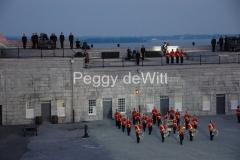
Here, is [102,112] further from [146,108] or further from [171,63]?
[171,63]

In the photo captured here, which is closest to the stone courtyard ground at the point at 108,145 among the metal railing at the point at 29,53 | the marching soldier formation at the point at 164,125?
the marching soldier formation at the point at 164,125

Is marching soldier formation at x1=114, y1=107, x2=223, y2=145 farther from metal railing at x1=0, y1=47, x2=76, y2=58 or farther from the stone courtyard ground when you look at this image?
metal railing at x1=0, y1=47, x2=76, y2=58

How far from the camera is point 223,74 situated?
1660 inches

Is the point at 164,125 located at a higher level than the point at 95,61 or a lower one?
lower

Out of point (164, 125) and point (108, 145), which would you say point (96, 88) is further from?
point (108, 145)

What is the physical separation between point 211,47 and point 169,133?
2315 centimetres

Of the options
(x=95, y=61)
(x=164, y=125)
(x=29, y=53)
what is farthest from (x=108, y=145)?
(x=95, y=61)

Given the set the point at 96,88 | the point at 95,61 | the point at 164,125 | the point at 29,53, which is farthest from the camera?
the point at 95,61

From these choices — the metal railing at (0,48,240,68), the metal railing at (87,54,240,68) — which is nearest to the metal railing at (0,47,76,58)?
the metal railing at (0,48,240,68)

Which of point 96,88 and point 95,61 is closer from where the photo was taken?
point 96,88

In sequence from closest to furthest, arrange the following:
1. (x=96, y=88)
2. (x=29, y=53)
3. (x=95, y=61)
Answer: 1. (x=96, y=88)
2. (x=29, y=53)
3. (x=95, y=61)

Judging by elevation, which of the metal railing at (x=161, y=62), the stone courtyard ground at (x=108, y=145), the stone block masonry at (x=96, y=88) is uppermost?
the metal railing at (x=161, y=62)

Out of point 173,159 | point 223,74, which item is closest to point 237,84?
point 223,74

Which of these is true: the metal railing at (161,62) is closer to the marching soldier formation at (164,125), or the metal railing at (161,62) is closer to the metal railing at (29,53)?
the metal railing at (29,53)
